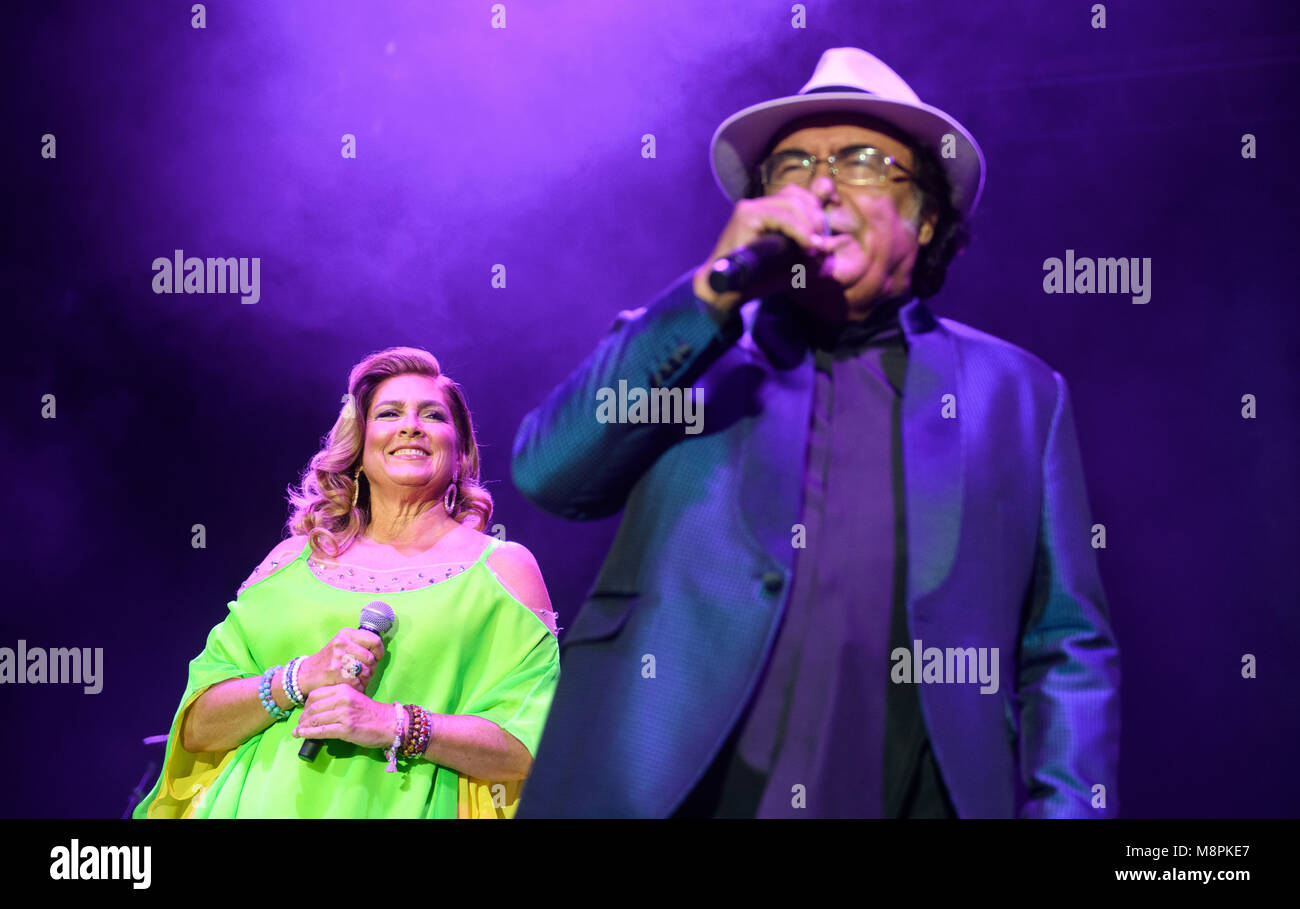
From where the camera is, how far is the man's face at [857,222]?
2254mm

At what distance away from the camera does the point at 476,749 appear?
2.74 meters

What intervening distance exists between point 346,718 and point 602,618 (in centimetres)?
80

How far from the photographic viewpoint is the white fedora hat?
231 centimetres

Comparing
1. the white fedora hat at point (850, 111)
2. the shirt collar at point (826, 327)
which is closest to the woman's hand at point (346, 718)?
the shirt collar at point (826, 327)

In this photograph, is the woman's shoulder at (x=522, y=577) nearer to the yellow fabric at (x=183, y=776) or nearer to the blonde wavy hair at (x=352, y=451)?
the blonde wavy hair at (x=352, y=451)

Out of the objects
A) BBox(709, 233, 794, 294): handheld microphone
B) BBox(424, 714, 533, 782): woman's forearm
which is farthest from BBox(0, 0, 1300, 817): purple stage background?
BBox(709, 233, 794, 294): handheld microphone

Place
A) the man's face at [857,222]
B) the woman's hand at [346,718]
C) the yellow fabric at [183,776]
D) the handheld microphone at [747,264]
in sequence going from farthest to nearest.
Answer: the yellow fabric at [183,776]
the woman's hand at [346,718]
the man's face at [857,222]
the handheld microphone at [747,264]

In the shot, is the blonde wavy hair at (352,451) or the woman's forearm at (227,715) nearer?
the woman's forearm at (227,715)

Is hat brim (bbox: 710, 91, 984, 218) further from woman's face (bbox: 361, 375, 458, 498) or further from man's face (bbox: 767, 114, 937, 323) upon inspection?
woman's face (bbox: 361, 375, 458, 498)

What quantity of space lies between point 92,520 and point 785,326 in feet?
5.69

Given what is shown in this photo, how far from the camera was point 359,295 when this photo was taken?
301 cm

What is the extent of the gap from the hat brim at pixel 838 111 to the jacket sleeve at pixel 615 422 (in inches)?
18.3

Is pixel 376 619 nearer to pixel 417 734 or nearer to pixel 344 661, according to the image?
pixel 344 661

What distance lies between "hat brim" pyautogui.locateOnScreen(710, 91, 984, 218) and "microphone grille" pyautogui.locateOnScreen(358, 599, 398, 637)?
3.62ft
